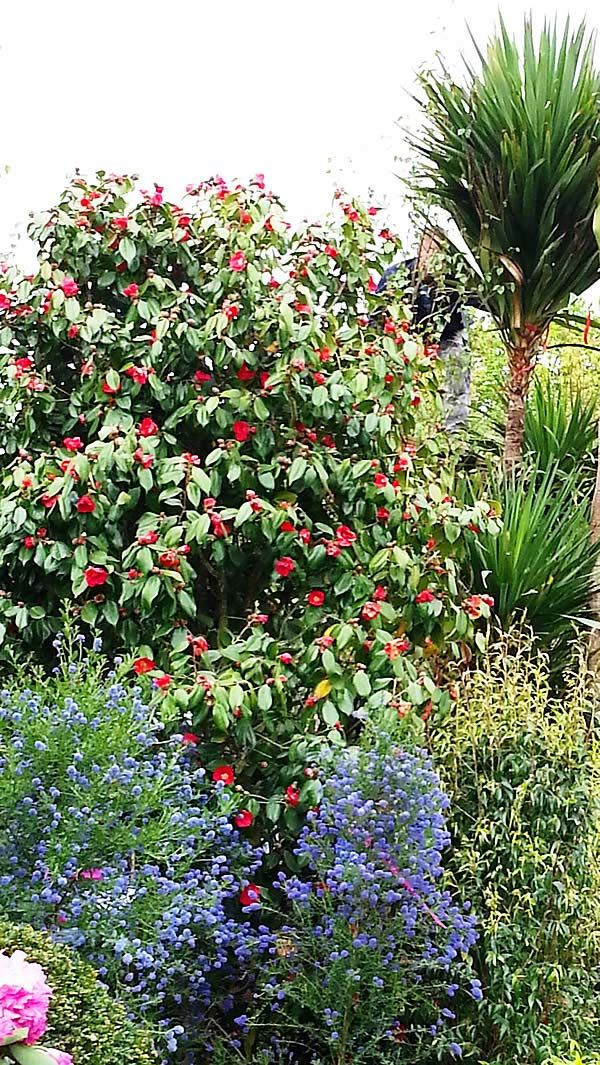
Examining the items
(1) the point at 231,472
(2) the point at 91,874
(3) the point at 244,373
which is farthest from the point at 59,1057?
(3) the point at 244,373

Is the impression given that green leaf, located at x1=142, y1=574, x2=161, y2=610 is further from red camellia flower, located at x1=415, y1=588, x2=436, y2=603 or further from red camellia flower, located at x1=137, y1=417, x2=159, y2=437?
red camellia flower, located at x1=415, y1=588, x2=436, y2=603

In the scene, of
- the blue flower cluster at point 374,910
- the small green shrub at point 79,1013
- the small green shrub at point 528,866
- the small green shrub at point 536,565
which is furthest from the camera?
the small green shrub at point 536,565

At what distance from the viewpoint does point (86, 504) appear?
10.6 feet

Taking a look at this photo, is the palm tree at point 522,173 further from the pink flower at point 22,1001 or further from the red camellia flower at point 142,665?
the pink flower at point 22,1001

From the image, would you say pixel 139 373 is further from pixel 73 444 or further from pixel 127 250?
pixel 127 250

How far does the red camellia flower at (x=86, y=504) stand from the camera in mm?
3246

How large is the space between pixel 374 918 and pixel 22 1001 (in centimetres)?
126

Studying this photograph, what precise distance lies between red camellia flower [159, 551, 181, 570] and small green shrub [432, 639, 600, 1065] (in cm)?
89

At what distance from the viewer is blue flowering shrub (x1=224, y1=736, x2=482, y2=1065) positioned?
2869 mm

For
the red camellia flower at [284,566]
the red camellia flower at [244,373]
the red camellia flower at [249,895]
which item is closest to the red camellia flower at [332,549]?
the red camellia flower at [284,566]

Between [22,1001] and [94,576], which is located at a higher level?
[94,576]

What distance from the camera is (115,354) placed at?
347 cm

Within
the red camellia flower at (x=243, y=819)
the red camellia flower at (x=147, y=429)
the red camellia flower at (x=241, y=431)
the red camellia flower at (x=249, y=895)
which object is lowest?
the red camellia flower at (x=249, y=895)

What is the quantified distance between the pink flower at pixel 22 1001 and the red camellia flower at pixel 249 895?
1.20m
